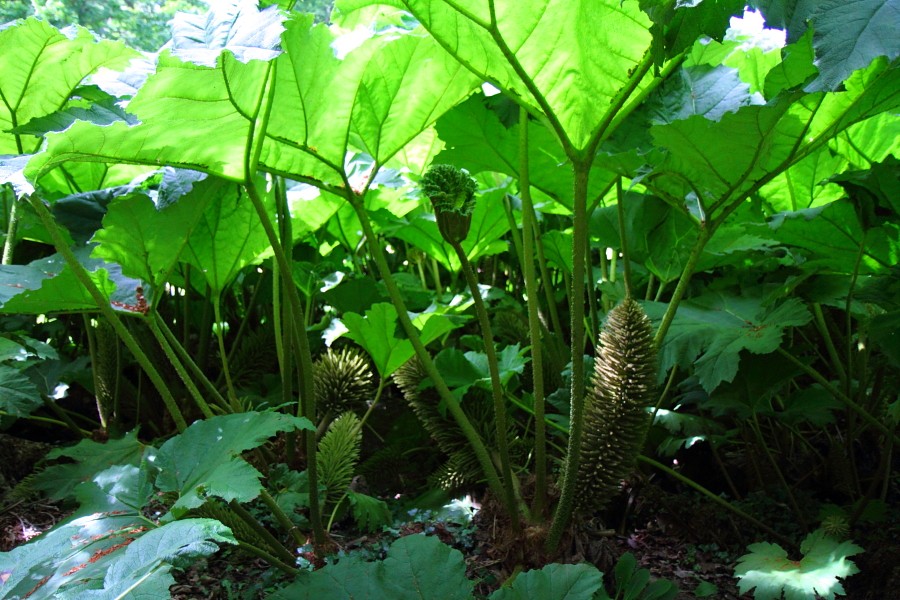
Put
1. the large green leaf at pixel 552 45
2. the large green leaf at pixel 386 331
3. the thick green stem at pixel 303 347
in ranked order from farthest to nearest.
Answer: the large green leaf at pixel 386 331 → the thick green stem at pixel 303 347 → the large green leaf at pixel 552 45

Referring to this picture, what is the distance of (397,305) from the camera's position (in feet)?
3.10

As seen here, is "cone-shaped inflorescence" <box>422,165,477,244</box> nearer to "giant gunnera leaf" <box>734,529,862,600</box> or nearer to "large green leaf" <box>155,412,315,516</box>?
"large green leaf" <box>155,412,315,516</box>

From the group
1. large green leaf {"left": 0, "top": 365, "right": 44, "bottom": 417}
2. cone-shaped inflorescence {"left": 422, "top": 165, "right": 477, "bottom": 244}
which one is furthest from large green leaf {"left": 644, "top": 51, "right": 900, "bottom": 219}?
large green leaf {"left": 0, "top": 365, "right": 44, "bottom": 417}

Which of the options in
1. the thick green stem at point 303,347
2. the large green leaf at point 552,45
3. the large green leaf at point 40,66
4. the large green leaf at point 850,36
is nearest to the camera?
the large green leaf at point 850,36

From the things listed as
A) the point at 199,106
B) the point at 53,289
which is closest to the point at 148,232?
the point at 53,289

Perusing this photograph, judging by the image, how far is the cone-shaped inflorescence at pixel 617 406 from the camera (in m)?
0.92

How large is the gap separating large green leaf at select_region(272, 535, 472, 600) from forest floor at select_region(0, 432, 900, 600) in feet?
0.66

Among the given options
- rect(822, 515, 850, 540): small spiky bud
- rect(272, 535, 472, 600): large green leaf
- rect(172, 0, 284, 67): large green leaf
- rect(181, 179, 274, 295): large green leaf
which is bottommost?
rect(822, 515, 850, 540): small spiky bud

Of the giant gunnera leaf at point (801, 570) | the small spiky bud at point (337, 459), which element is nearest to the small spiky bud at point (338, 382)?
the small spiky bud at point (337, 459)

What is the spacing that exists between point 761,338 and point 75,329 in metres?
1.52

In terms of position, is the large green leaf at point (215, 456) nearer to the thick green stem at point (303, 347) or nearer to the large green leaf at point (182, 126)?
the thick green stem at point (303, 347)

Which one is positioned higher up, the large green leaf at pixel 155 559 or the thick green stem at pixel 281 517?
the large green leaf at pixel 155 559

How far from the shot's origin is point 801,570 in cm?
85

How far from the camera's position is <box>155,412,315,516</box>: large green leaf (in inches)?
26.6
